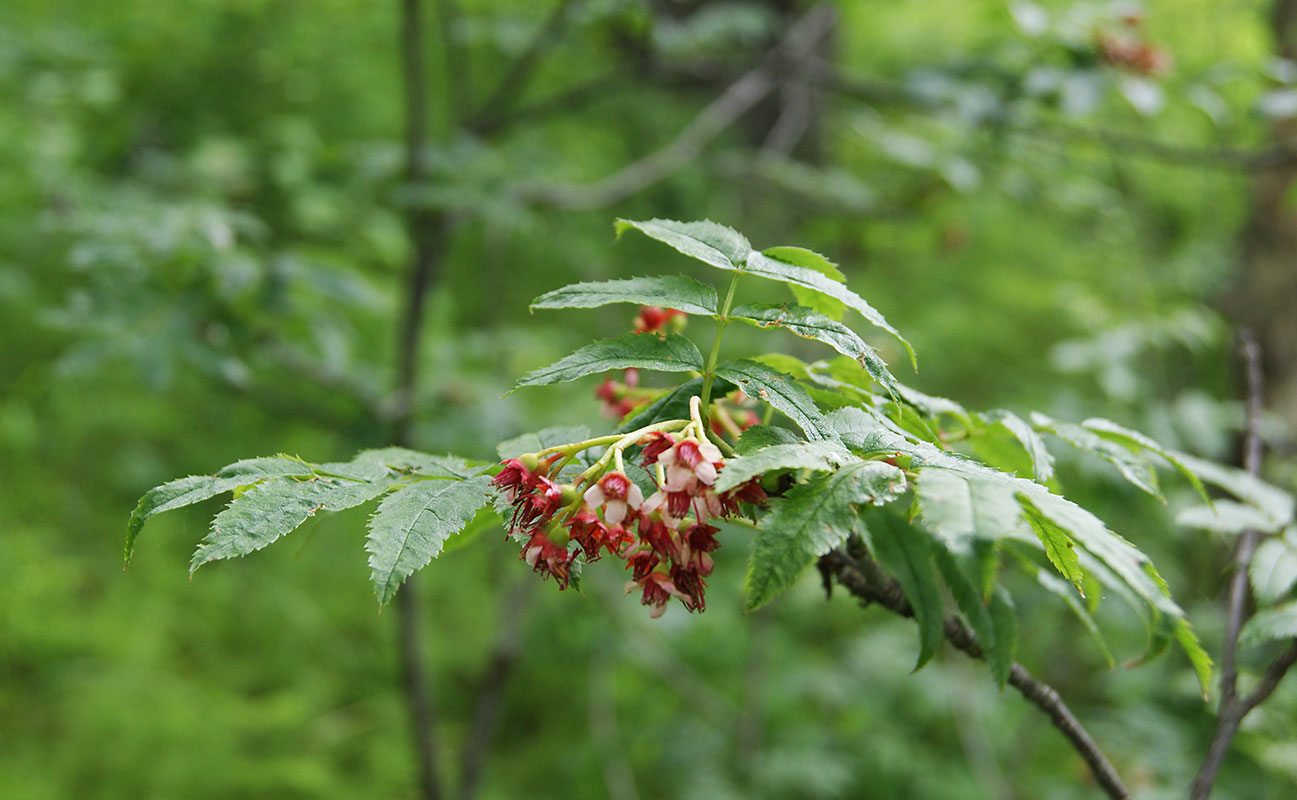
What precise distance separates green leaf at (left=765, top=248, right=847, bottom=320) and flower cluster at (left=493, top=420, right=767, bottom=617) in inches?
6.3

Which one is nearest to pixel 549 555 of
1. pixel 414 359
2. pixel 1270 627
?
pixel 1270 627

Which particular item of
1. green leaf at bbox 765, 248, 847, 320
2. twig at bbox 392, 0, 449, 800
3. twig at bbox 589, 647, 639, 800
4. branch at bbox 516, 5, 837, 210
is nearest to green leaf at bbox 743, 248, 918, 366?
green leaf at bbox 765, 248, 847, 320

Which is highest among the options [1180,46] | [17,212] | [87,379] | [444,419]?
[1180,46]

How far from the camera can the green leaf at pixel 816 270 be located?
2.25ft

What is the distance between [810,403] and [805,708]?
10.8ft

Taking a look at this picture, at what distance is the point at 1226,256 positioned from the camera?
397cm

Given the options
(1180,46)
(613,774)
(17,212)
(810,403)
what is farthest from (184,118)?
(1180,46)

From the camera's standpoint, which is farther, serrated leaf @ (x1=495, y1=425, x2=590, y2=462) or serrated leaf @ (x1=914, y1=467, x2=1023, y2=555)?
serrated leaf @ (x1=495, y1=425, x2=590, y2=462)

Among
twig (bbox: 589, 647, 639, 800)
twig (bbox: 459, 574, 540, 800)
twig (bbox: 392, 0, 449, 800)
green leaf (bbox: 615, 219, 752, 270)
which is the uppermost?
green leaf (bbox: 615, 219, 752, 270)

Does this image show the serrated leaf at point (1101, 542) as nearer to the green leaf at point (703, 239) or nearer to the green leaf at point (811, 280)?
the green leaf at point (811, 280)

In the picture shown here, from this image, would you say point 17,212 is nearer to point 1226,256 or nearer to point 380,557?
point 380,557

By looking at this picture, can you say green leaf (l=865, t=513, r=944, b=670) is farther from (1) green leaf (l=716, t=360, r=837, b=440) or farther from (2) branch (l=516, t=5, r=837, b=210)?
(2) branch (l=516, t=5, r=837, b=210)

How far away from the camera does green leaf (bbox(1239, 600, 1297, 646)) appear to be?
79 cm

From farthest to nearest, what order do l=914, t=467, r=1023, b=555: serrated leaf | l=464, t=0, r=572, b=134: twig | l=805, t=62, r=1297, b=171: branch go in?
l=464, t=0, r=572, b=134: twig, l=805, t=62, r=1297, b=171: branch, l=914, t=467, r=1023, b=555: serrated leaf
